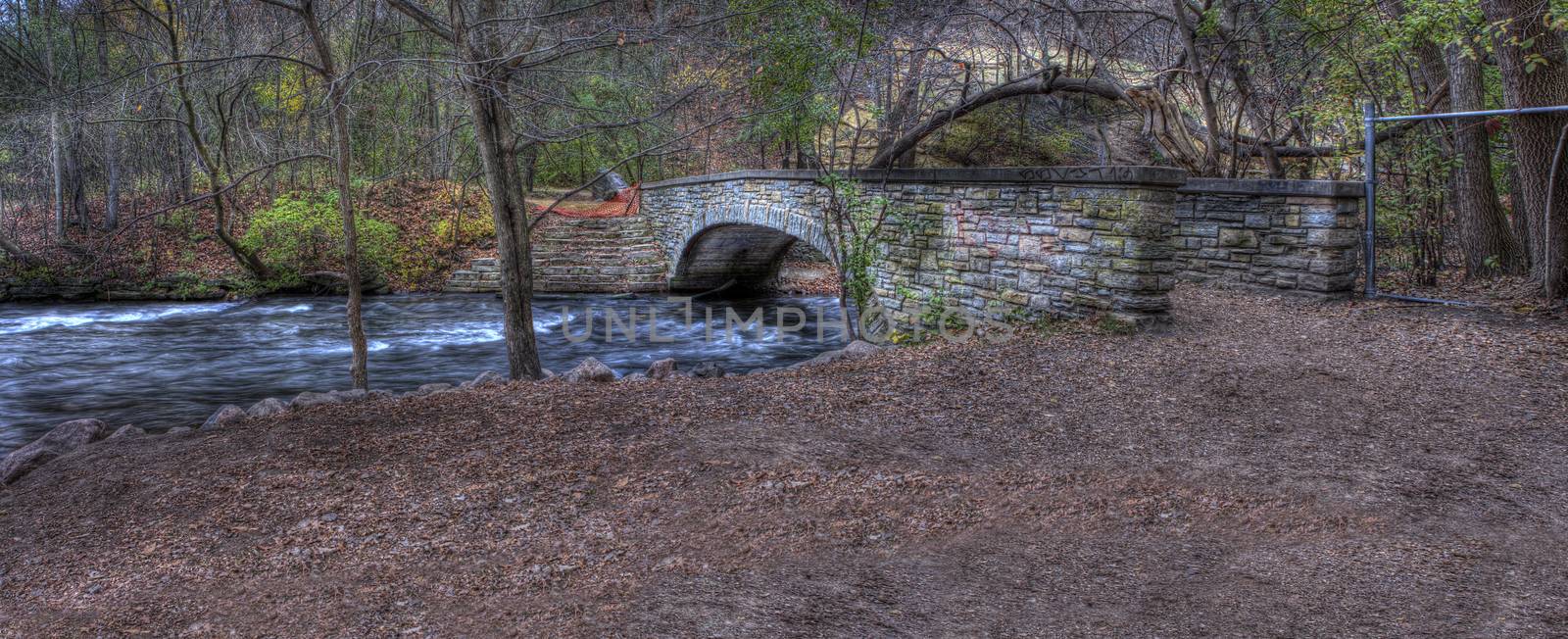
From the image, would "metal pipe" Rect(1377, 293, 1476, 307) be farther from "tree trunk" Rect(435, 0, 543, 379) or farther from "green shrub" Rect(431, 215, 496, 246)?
"green shrub" Rect(431, 215, 496, 246)

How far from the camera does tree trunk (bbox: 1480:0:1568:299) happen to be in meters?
6.81

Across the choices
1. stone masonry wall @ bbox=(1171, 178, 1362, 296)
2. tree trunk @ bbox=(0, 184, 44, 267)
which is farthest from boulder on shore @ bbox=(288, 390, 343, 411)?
tree trunk @ bbox=(0, 184, 44, 267)

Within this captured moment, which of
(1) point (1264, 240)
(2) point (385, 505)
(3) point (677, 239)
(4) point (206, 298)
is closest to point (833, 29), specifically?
(1) point (1264, 240)

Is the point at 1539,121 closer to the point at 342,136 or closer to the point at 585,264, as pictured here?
the point at 342,136

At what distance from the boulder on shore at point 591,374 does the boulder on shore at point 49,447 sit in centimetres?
272

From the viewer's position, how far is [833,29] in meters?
9.09

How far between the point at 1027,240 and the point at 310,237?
14249 mm

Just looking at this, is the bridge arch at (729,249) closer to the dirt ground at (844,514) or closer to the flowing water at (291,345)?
the flowing water at (291,345)

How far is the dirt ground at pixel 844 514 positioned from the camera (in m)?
2.79

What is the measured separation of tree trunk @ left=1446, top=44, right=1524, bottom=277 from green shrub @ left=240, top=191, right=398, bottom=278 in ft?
54.1

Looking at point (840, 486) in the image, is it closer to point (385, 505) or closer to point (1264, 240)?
point (385, 505)

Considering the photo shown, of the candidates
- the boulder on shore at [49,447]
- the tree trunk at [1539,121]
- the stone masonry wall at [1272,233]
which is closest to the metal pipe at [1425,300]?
the stone masonry wall at [1272,233]

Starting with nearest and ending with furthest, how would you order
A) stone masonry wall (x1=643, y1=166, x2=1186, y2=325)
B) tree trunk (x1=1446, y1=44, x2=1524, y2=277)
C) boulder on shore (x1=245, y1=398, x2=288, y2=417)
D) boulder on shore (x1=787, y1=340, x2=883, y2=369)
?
boulder on shore (x1=245, y1=398, x2=288, y2=417) → boulder on shore (x1=787, y1=340, x2=883, y2=369) → stone masonry wall (x1=643, y1=166, x2=1186, y2=325) → tree trunk (x1=1446, y1=44, x2=1524, y2=277)

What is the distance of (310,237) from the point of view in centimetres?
1698
